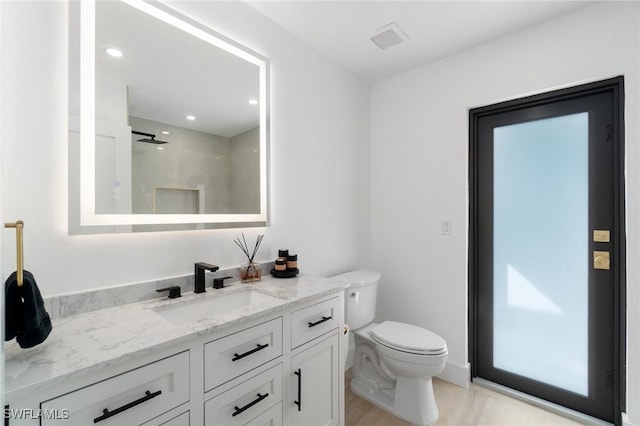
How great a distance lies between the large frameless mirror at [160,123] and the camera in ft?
4.01

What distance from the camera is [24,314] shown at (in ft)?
2.66

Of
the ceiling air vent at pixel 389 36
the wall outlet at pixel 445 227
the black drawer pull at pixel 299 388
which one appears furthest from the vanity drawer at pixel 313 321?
the ceiling air vent at pixel 389 36

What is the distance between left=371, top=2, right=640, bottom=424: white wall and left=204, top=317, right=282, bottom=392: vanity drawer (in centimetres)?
153

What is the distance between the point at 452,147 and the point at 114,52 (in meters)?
2.13

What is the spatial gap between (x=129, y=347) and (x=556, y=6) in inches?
104

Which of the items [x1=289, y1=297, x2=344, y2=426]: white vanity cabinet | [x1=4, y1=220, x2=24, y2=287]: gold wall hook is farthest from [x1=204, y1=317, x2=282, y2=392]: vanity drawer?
[x1=4, y1=220, x2=24, y2=287]: gold wall hook

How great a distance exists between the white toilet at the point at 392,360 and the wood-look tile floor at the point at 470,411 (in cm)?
7

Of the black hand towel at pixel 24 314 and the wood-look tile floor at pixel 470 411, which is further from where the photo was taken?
the wood-look tile floor at pixel 470 411

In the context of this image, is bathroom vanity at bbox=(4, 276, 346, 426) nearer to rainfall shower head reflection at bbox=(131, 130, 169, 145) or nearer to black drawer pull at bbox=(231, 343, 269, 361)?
black drawer pull at bbox=(231, 343, 269, 361)

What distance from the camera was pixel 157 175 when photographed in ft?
4.67

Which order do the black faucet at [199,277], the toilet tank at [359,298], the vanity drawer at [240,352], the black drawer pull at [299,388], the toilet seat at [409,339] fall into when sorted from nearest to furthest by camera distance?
the vanity drawer at [240,352] → the black drawer pull at [299,388] → the black faucet at [199,277] → the toilet seat at [409,339] → the toilet tank at [359,298]

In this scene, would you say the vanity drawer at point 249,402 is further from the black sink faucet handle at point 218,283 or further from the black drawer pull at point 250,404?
the black sink faucet handle at point 218,283

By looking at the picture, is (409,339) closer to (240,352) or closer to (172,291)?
(240,352)

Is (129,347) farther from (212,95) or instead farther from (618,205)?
(618,205)
